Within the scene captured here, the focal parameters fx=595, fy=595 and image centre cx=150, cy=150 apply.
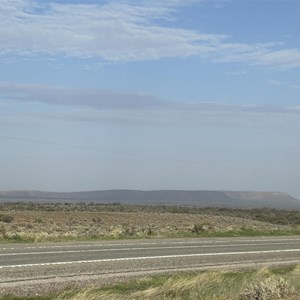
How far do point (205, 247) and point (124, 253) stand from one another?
481 cm

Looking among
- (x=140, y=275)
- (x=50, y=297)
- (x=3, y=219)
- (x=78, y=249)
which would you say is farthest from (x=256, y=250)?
(x=3, y=219)

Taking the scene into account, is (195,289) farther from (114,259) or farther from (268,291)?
(114,259)

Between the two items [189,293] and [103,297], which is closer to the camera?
[103,297]

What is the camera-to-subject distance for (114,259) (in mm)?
18031

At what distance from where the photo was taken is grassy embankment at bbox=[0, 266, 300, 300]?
35.6ft

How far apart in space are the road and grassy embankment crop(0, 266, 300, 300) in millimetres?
933

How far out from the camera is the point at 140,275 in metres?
14.9

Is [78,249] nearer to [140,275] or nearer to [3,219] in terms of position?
[140,275]

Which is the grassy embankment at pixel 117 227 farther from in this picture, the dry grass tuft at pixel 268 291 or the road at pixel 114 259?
the dry grass tuft at pixel 268 291

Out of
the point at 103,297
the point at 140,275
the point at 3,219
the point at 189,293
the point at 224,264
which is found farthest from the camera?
the point at 3,219

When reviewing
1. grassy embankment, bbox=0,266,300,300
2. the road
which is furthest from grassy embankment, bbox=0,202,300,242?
grassy embankment, bbox=0,266,300,300

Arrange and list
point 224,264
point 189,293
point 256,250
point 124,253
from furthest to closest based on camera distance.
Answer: point 256,250, point 124,253, point 224,264, point 189,293

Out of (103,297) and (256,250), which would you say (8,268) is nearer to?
(103,297)

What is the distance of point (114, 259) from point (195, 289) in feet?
20.4
